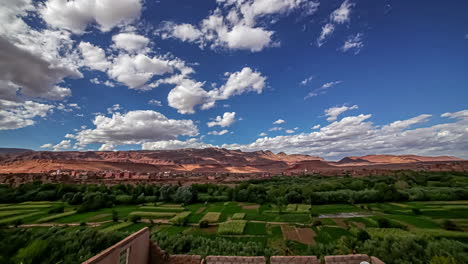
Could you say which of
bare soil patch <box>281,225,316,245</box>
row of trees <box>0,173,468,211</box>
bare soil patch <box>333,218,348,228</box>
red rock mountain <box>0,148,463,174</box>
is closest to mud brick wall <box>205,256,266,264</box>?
bare soil patch <box>281,225,316,245</box>

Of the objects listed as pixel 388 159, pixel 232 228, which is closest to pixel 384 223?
pixel 232 228

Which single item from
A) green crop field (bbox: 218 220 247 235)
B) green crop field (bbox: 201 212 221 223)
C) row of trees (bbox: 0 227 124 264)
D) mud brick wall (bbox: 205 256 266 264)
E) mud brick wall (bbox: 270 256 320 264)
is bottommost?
green crop field (bbox: 201 212 221 223)

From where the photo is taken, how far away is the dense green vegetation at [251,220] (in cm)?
824

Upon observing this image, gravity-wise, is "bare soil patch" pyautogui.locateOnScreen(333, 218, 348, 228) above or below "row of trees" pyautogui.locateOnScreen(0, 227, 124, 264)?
below

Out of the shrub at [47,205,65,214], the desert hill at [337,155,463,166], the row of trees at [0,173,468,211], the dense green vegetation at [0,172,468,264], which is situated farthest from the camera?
the desert hill at [337,155,463,166]

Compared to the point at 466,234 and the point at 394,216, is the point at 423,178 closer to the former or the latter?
the point at 394,216

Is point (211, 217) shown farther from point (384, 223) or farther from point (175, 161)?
point (175, 161)

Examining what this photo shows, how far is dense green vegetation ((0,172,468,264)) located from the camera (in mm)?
8242

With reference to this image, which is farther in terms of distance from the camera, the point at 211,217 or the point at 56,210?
the point at 56,210

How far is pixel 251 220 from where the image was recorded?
92.1 feet

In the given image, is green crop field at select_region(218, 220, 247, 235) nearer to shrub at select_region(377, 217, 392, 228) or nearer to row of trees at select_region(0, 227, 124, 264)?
shrub at select_region(377, 217, 392, 228)

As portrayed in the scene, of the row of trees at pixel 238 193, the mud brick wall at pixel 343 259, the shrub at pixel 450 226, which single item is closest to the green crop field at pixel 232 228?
the row of trees at pixel 238 193

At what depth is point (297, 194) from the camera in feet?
132

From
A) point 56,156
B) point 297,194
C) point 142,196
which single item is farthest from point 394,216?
point 56,156
